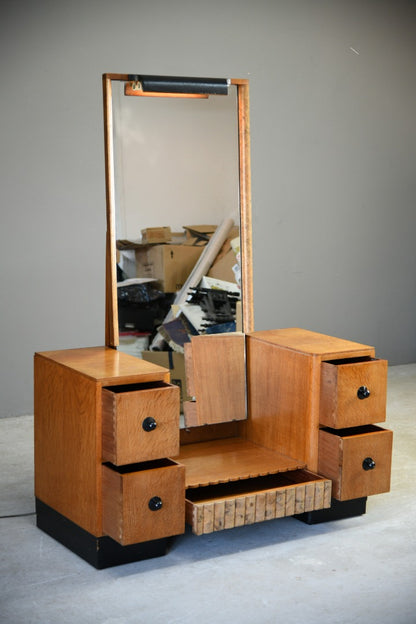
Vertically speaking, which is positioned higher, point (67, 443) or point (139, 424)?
point (139, 424)

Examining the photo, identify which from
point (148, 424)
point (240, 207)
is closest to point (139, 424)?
point (148, 424)

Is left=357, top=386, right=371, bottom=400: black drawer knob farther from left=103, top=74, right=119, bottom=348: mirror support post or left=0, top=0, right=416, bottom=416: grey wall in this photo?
left=0, top=0, right=416, bottom=416: grey wall

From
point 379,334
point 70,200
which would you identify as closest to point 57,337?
point 70,200

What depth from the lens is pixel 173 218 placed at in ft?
9.65

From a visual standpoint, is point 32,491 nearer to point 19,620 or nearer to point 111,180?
point 19,620

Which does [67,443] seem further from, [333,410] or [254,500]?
[333,410]

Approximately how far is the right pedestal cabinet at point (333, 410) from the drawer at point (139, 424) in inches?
21.3

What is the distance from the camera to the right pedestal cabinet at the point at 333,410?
2785 millimetres

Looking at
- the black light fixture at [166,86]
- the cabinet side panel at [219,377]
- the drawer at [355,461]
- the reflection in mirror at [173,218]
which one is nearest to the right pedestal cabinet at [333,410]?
the drawer at [355,461]

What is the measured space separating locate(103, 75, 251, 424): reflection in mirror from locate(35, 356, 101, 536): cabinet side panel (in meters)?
0.33

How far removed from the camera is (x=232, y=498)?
262cm

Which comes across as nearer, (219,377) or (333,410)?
(333,410)

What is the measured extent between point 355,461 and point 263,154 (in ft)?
8.89

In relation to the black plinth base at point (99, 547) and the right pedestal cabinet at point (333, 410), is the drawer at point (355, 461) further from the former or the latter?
the black plinth base at point (99, 547)
